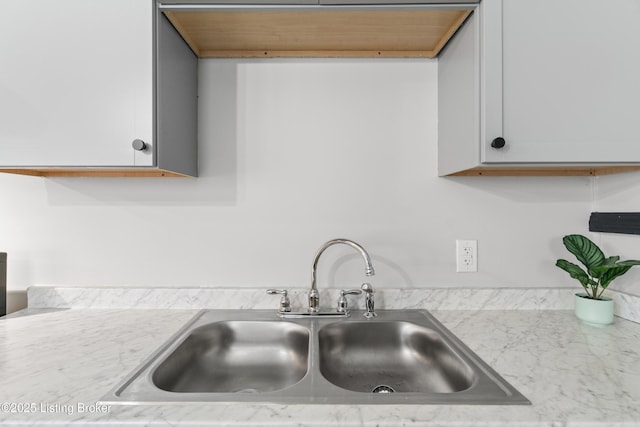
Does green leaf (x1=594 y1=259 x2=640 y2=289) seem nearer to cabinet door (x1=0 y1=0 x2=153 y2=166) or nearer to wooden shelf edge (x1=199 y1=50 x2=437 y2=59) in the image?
wooden shelf edge (x1=199 y1=50 x2=437 y2=59)

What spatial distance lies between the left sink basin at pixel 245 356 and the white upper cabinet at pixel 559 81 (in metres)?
0.84

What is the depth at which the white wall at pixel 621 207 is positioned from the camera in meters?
1.22

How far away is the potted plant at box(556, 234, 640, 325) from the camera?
3.76 ft

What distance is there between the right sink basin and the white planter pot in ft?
1.76

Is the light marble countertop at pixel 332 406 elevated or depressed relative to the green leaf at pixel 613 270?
depressed

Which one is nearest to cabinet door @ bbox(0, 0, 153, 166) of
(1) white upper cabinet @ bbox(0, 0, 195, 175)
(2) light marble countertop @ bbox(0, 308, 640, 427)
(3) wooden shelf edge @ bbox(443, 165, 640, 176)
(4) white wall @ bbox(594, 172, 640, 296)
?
(1) white upper cabinet @ bbox(0, 0, 195, 175)

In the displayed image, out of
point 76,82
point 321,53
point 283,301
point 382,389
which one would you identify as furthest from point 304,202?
point 76,82

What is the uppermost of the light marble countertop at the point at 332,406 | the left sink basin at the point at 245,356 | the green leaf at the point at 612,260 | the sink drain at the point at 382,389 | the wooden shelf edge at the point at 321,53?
the wooden shelf edge at the point at 321,53

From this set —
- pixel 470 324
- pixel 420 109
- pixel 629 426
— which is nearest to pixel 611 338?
pixel 470 324

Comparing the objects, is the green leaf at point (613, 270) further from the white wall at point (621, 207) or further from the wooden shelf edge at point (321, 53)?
the wooden shelf edge at point (321, 53)

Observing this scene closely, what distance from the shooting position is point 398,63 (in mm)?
1388

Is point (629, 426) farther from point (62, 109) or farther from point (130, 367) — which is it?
point (62, 109)

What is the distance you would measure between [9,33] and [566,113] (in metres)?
1.62

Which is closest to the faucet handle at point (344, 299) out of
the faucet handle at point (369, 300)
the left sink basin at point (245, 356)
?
the faucet handle at point (369, 300)
